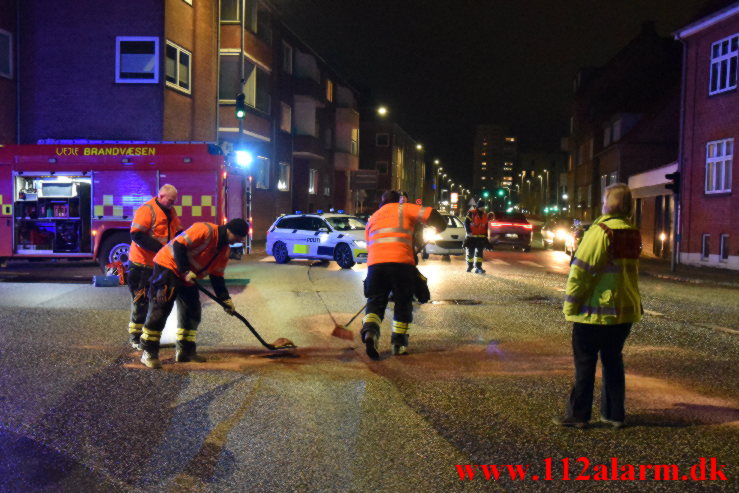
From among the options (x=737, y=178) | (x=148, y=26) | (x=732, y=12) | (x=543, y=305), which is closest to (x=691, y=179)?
(x=737, y=178)

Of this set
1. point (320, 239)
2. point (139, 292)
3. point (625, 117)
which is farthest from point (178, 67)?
point (625, 117)

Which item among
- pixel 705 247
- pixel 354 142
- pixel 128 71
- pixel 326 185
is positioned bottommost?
pixel 705 247

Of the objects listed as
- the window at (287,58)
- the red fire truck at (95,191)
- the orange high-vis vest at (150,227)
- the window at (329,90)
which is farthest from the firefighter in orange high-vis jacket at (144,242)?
the window at (329,90)

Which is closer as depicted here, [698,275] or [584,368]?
[584,368]

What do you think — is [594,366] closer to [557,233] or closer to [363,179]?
[557,233]

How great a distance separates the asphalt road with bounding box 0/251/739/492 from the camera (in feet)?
14.3

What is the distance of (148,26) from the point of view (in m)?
24.3

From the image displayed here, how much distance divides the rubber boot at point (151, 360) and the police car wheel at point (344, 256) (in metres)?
13.1

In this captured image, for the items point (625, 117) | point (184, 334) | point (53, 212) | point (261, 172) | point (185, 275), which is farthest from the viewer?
point (625, 117)

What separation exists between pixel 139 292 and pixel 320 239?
12896 millimetres

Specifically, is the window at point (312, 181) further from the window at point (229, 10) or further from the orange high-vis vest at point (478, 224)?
the orange high-vis vest at point (478, 224)

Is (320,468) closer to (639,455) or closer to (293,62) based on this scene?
(639,455)

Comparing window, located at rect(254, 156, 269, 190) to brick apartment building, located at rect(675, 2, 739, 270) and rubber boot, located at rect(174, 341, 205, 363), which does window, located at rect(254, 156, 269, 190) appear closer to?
brick apartment building, located at rect(675, 2, 739, 270)

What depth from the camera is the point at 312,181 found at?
44406mm
